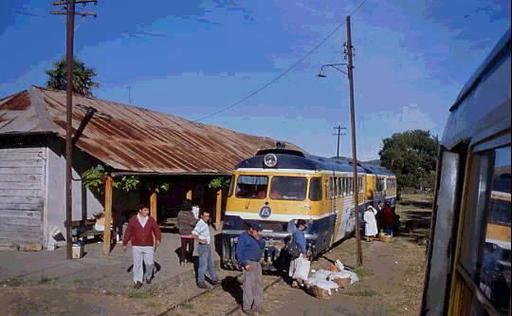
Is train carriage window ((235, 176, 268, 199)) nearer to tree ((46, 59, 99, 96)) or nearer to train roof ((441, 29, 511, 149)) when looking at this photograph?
train roof ((441, 29, 511, 149))

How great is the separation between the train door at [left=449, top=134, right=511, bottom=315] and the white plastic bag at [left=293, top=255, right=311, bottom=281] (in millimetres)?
8629

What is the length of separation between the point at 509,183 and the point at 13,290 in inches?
444

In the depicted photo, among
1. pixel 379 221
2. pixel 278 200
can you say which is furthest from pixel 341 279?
pixel 379 221

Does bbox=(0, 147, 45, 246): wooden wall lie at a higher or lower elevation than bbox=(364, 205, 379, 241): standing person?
higher

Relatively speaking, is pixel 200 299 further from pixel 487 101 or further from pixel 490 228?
pixel 487 101

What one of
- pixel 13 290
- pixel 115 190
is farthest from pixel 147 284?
pixel 115 190

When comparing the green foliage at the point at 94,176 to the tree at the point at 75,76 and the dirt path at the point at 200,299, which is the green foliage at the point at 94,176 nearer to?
the dirt path at the point at 200,299

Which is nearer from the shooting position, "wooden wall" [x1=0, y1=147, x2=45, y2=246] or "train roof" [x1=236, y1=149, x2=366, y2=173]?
"train roof" [x1=236, y1=149, x2=366, y2=173]

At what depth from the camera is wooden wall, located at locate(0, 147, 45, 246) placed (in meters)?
16.8

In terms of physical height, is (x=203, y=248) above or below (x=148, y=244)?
below

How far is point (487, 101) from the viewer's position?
271 centimetres

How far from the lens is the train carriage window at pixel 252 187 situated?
47.8 ft

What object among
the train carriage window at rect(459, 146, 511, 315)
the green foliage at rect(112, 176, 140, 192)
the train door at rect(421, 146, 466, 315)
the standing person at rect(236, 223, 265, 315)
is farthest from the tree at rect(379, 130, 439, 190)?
the train carriage window at rect(459, 146, 511, 315)

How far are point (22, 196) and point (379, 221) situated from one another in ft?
46.2
